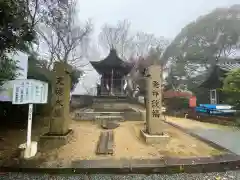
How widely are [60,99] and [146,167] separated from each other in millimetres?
4057

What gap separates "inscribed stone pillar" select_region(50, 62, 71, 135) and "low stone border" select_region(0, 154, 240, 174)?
2223 millimetres

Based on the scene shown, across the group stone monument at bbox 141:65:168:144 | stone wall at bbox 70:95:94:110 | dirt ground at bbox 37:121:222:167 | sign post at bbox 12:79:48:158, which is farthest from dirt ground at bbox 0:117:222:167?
stone wall at bbox 70:95:94:110

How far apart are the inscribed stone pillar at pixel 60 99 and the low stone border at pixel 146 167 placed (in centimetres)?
222

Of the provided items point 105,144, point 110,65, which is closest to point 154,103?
point 105,144

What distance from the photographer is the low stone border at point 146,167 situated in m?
4.95

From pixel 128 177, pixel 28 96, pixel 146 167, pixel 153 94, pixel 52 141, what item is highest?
pixel 153 94

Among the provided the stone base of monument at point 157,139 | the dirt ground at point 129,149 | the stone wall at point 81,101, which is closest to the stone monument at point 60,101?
the dirt ground at point 129,149

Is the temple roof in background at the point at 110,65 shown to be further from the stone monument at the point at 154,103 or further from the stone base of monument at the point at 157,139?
the stone base of monument at the point at 157,139

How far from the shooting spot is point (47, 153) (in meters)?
6.26

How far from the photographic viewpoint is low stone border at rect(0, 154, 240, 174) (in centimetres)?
495

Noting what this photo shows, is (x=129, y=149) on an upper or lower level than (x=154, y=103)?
lower

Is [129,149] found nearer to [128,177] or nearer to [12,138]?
[128,177]

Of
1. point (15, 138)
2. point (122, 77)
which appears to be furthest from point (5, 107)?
point (122, 77)

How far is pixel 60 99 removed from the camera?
7.44 metres
